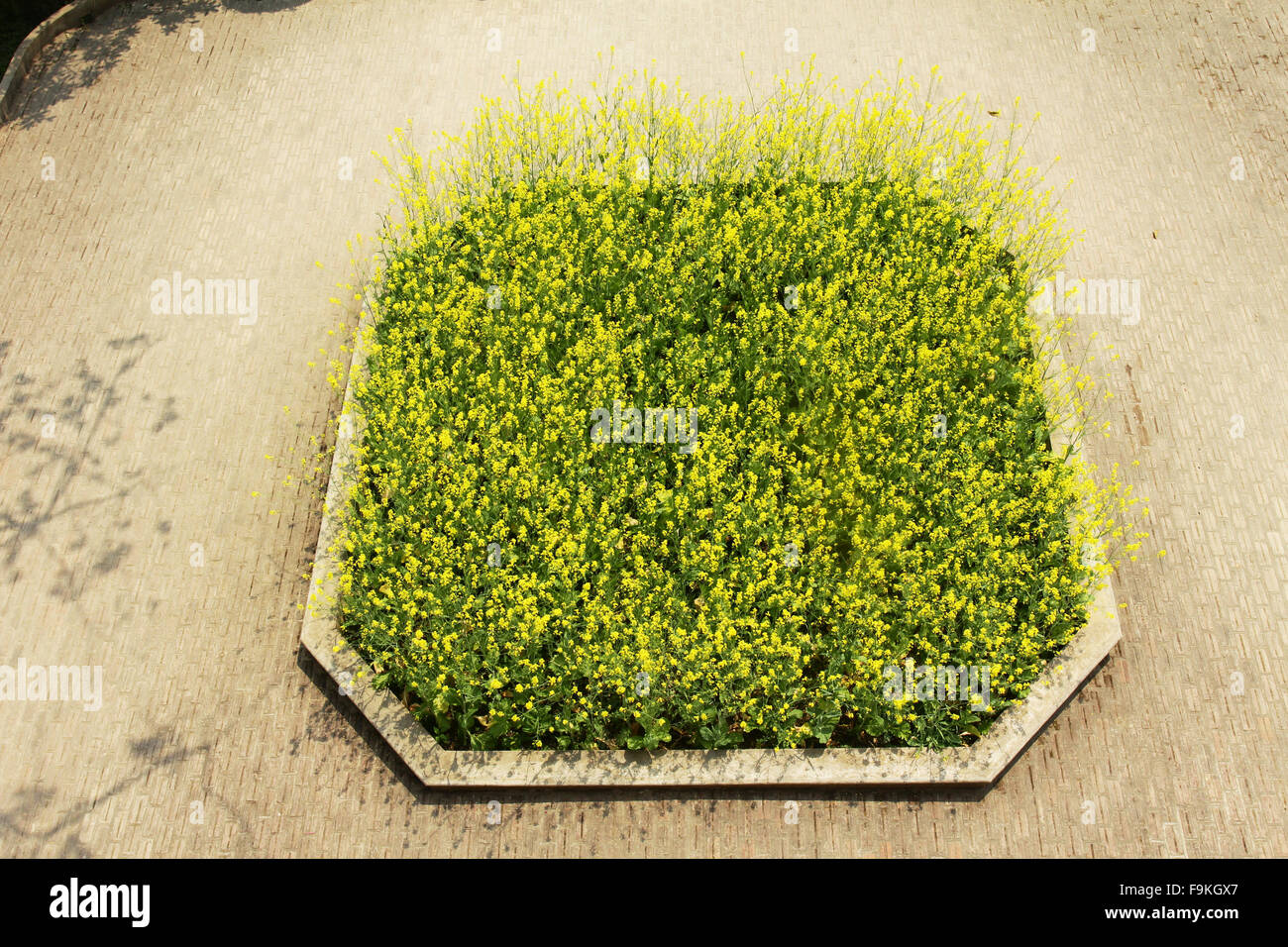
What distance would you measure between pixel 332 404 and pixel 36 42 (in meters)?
7.74

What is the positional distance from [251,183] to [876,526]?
28.5ft

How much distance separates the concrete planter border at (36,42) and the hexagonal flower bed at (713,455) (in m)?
5.88

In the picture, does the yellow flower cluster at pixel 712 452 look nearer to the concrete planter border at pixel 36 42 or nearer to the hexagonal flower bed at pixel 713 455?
the hexagonal flower bed at pixel 713 455

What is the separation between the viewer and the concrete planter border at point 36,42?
12.6 m

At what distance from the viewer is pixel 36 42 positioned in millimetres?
13125

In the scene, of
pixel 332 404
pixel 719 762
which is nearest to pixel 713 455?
pixel 719 762

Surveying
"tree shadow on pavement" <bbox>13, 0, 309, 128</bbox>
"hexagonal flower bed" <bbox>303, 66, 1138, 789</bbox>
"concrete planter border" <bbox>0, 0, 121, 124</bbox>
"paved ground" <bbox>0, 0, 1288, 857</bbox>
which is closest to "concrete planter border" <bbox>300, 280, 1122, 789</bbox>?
"hexagonal flower bed" <bbox>303, 66, 1138, 789</bbox>

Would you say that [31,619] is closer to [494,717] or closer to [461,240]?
[494,717]

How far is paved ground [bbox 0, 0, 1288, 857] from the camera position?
7984 millimetres

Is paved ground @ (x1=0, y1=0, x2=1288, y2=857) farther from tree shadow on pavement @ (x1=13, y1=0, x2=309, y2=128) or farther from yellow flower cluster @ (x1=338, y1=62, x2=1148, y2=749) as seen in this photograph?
yellow flower cluster @ (x1=338, y1=62, x2=1148, y2=749)

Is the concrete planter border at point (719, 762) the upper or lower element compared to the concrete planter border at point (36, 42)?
lower

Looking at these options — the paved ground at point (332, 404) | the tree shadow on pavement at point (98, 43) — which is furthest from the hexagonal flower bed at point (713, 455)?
the tree shadow on pavement at point (98, 43)
